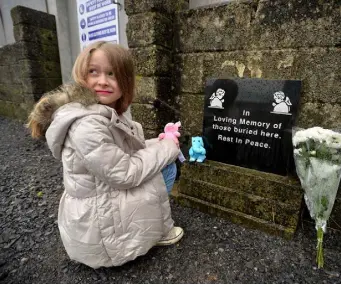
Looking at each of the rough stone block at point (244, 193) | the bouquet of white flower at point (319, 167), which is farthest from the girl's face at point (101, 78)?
the bouquet of white flower at point (319, 167)

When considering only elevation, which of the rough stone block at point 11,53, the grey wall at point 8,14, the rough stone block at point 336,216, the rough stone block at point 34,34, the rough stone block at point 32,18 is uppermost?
Answer: the grey wall at point 8,14

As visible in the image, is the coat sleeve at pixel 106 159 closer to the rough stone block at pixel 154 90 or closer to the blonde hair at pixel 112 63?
the blonde hair at pixel 112 63

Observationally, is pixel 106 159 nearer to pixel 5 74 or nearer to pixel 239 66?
pixel 239 66

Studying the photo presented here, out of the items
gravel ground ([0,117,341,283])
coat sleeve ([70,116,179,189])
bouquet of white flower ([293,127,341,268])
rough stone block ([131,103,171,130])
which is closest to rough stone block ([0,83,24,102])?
gravel ground ([0,117,341,283])

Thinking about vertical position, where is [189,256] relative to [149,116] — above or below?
below

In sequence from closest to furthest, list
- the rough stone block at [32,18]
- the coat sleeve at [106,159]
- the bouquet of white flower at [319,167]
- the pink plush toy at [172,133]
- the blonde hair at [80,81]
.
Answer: the coat sleeve at [106,159] < the blonde hair at [80,81] < the bouquet of white flower at [319,167] < the pink plush toy at [172,133] < the rough stone block at [32,18]

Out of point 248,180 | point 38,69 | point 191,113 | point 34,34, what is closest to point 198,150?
point 191,113

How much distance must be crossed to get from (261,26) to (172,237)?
191cm

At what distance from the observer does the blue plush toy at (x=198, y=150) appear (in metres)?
2.25

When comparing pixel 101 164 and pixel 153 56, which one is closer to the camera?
pixel 101 164

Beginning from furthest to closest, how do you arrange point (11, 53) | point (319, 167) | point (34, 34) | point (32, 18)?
point (11, 53)
point (34, 34)
point (32, 18)
point (319, 167)

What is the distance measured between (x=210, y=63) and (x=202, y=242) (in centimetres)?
164

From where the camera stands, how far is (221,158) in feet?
7.51

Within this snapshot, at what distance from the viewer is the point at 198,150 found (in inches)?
88.4
